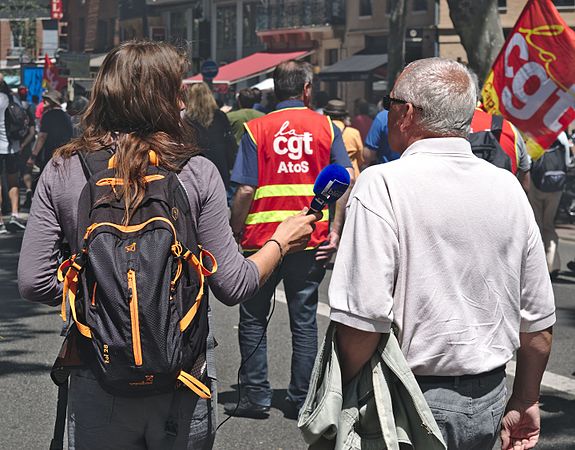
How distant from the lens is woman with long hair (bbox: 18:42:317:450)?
2854mm

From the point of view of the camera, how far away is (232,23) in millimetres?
51312

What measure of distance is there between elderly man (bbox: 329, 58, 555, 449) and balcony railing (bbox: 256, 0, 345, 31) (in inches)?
1539

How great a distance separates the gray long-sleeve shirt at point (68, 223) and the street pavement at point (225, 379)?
2.78 metres

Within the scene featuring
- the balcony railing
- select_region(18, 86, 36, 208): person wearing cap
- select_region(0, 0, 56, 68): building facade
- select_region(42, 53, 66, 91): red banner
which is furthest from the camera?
select_region(0, 0, 56, 68): building facade

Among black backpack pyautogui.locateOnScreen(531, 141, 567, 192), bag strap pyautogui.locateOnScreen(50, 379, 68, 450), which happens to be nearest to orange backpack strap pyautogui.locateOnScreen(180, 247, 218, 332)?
bag strap pyautogui.locateOnScreen(50, 379, 68, 450)

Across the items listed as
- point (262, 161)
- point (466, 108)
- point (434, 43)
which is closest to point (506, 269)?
point (466, 108)

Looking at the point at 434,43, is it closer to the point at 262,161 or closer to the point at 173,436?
the point at 262,161

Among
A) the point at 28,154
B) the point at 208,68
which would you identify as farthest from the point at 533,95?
the point at 28,154

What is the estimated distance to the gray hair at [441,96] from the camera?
3.01 metres

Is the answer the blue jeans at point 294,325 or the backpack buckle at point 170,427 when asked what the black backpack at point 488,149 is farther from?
the backpack buckle at point 170,427

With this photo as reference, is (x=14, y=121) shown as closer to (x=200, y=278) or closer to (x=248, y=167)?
(x=248, y=167)

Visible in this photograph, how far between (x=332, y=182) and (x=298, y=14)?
4178 centimetres

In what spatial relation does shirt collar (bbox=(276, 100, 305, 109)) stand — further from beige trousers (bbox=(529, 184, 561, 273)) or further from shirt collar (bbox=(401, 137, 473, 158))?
beige trousers (bbox=(529, 184, 561, 273))

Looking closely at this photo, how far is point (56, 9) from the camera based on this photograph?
7125 centimetres
